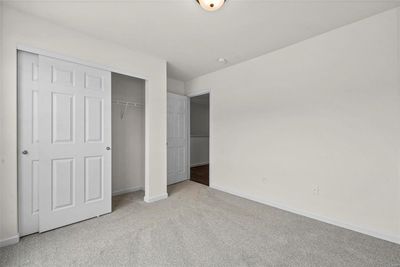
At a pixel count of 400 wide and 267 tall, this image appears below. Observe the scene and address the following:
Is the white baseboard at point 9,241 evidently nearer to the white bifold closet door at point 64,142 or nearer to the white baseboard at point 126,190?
the white bifold closet door at point 64,142

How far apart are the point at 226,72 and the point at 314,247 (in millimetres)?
3010

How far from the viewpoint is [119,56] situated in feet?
8.56

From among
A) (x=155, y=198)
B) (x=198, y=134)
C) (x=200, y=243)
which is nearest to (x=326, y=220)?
(x=200, y=243)

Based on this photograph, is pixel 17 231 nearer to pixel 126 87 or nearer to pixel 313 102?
pixel 126 87

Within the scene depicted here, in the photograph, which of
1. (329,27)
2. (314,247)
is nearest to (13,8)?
(329,27)

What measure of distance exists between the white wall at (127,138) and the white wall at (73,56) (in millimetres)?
628

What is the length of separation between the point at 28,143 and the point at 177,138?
259 centimetres

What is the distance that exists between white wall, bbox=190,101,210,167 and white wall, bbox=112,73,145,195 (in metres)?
2.89

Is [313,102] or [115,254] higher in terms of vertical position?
[313,102]

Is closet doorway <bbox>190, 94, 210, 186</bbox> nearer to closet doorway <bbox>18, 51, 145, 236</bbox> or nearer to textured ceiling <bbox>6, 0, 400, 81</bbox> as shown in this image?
textured ceiling <bbox>6, 0, 400, 81</bbox>

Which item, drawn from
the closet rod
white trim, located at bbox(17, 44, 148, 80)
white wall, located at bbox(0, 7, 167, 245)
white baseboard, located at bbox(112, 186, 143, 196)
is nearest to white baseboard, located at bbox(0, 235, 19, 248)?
white wall, located at bbox(0, 7, 167, 245)

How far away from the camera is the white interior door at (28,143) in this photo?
1935mm

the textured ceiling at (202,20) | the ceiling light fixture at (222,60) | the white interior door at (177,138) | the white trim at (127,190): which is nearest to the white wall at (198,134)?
the white interior door at (177,138)

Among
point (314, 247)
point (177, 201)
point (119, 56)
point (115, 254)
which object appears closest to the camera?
point (115, 254)
